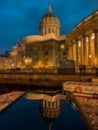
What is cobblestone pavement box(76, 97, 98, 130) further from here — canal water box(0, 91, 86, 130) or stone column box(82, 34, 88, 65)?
stone column box(82, 34, 88, 65)

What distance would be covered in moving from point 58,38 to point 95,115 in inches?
4224

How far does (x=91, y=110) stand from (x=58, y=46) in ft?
315

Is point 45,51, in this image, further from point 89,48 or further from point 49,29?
point 89,48

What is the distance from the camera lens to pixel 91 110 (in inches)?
848

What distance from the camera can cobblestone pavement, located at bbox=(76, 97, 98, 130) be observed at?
1689cm

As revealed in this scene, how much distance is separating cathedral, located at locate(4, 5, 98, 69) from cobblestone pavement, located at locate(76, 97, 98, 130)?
1038 inches

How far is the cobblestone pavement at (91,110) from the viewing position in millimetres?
16889

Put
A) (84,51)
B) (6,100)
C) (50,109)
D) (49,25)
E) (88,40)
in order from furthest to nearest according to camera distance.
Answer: (49,25)
(84,51)
(88,40)
(6,100)
(50,109)

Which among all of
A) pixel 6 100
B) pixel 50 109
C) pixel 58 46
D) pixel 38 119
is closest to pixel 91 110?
pixel 38 119

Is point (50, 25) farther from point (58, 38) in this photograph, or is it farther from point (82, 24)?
point (82, 24)

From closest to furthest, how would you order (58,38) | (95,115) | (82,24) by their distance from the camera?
1. (95,115)
2. (82,24)
3. (58,38)

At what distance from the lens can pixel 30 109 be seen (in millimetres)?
24594

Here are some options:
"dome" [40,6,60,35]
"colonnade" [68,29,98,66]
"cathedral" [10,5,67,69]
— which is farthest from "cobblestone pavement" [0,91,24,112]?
"dome" [40,6,60,35]

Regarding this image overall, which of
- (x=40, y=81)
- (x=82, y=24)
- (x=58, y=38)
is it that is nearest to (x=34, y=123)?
(x=40, y=81)
